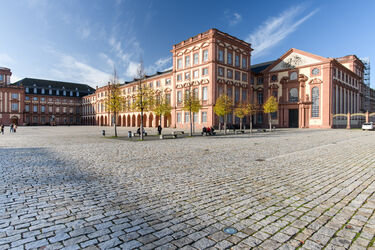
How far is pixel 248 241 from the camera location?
2.98 metres

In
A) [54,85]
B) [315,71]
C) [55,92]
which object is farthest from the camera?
[54,85]

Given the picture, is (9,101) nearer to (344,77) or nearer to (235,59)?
(235,59)

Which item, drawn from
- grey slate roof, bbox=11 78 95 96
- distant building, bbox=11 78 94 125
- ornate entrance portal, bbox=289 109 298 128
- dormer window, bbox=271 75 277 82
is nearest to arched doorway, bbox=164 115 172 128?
dormer window, bbox=271 75 277 82

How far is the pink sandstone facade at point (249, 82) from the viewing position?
3906 cm

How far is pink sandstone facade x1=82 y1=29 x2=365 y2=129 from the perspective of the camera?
39.1 metres

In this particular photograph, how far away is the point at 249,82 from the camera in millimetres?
45125

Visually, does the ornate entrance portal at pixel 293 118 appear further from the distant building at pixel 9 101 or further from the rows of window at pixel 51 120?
the distant building at pixel 9 101

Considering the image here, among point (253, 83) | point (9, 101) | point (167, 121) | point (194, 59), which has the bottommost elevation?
point (167, 121)

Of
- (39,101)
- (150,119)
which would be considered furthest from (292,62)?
(39,101)

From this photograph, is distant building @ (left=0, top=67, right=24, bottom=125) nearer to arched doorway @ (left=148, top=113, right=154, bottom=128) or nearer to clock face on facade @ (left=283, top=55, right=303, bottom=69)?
arched doorway @ (left=148, top=113, right=154, bottom=128)

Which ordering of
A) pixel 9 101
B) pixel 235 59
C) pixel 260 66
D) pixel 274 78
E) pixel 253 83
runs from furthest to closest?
1. pixel 9 101
2. pixel 260 66
3. pixel 253 83
4. pixel 274 78
5. pixel 235 59

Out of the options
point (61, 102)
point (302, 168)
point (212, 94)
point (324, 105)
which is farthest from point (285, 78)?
point (61, 102)

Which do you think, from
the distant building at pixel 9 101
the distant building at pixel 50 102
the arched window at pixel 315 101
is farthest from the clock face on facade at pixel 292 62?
the distant building at pixel 9 101

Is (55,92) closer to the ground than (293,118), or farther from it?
farther from it
